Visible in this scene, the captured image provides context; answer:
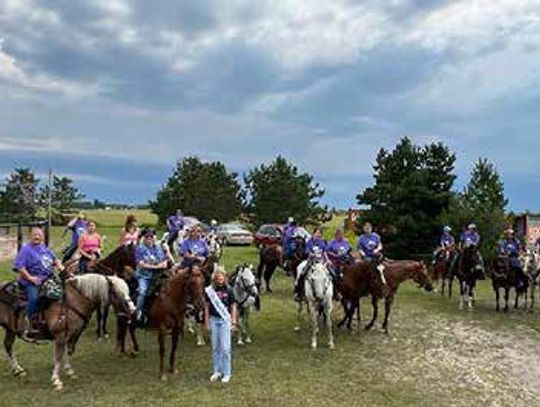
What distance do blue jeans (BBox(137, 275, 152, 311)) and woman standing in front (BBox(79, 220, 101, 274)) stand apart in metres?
2.40

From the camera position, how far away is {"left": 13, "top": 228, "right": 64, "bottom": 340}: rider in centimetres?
1206

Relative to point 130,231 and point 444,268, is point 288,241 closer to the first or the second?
point 444,268

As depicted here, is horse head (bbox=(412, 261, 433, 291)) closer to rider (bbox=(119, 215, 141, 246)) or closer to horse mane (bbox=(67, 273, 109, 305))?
rider (bbox=(119, 215, 141, 246))

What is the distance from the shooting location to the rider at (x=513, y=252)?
70.5ft

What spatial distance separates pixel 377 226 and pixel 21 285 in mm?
25830

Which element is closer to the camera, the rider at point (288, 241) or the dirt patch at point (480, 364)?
the dirt patch at point (480, 364)

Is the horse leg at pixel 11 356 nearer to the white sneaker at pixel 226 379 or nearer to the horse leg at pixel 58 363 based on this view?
the horse leg at pixel 58 363

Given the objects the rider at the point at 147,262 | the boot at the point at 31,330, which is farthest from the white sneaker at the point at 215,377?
the boot at the point at 31,330

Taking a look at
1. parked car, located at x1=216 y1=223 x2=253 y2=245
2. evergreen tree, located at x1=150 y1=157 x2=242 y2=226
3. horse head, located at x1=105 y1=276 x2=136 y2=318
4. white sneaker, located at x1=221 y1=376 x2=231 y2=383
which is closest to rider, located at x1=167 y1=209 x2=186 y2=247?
horse head, located at x1=105 y1=276 x2=136 y2=318

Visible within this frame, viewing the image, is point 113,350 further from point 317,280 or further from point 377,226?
point 377,226

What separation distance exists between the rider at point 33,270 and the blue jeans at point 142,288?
5.49 ft

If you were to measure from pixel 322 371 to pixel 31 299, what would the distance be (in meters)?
5.43

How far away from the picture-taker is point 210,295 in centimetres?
1266

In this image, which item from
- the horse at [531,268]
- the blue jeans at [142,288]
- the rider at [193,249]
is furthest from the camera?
the horse at [531,268]
